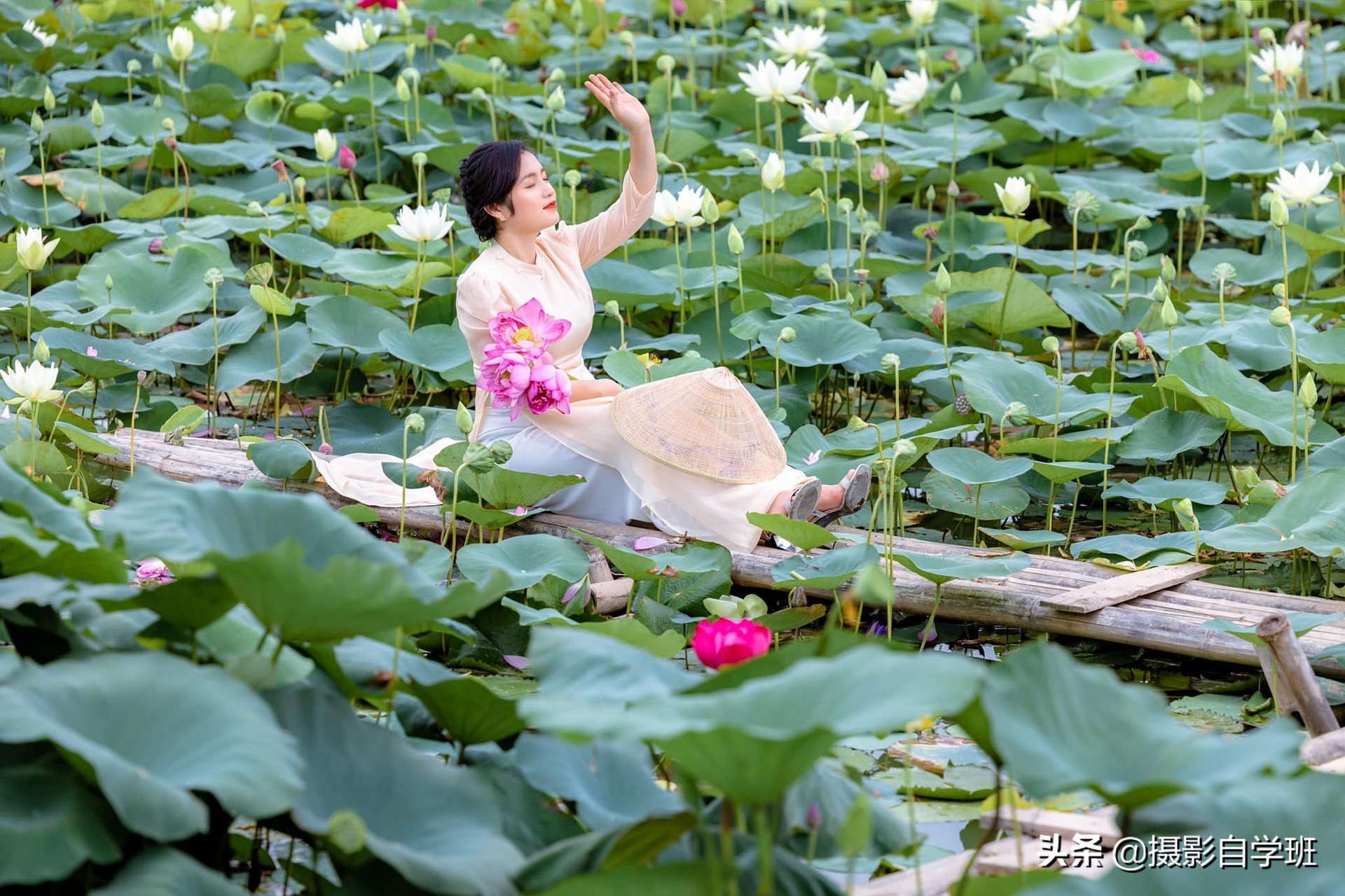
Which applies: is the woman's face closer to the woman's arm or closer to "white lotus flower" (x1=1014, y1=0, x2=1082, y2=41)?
the woman's arm

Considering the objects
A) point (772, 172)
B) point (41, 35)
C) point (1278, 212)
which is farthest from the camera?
point (41, 35)

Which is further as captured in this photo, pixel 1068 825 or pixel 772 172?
pixel 772 172

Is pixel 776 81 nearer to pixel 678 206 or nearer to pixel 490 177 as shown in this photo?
pixel 678 206

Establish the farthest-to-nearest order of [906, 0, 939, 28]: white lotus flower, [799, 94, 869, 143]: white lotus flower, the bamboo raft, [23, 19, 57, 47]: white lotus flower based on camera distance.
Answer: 1. [23, 19, 57, 47]: white lotus flower
2. [906, 0, 939, 28]: white lotus flower
3. [799, 94, 869, 143]: white lotus flower
4. the bamboo raft

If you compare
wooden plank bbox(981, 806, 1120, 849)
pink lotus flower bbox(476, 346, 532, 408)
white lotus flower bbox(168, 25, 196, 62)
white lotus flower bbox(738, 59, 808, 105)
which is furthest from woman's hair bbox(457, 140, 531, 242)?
white lotus flower bbox(168, 25, 196, 62)

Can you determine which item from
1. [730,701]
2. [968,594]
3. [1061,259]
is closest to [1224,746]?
[730,701]

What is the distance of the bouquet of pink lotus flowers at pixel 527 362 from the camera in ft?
8.57

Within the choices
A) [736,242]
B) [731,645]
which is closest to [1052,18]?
[736,242]

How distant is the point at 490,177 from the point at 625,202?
0.33 metres

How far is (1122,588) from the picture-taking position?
2.33 meters

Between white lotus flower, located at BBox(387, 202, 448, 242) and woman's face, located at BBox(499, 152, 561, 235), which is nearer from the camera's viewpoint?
woman's face, located at BBox(499, 152, 561, 235)

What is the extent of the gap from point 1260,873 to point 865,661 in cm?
35

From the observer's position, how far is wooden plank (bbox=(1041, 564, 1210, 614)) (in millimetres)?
2285

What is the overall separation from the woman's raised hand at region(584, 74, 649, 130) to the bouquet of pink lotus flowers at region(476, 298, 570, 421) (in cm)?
43
